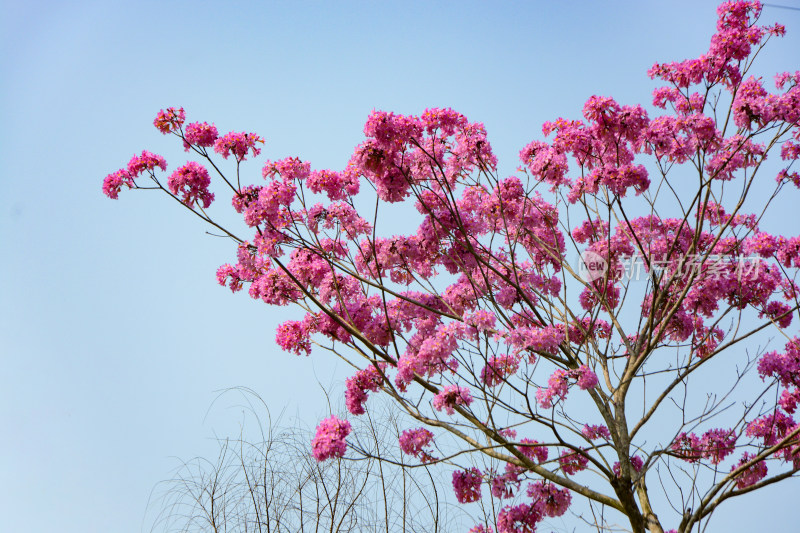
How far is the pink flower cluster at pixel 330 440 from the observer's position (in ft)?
17.1

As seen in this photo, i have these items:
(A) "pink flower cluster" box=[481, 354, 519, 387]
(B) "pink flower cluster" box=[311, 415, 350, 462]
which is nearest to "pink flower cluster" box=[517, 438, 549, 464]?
(A) "pink flower cluster" box=[481, 354, 519, 387]

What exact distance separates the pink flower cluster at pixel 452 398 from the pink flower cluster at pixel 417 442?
2.35 feet

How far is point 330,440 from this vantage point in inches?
205

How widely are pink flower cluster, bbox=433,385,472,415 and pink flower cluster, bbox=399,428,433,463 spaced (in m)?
0.72

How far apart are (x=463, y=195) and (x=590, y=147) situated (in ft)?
3.74

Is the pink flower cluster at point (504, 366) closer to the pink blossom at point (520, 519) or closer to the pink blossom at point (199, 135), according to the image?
the pink blossom at point (520, 519)

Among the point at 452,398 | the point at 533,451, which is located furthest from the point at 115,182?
the point at 533,451

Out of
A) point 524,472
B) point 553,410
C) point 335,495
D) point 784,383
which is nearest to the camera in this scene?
point 553,410

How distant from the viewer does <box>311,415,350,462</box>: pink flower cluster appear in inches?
205

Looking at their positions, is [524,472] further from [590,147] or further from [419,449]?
[590,147]

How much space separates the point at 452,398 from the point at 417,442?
2.75 feet

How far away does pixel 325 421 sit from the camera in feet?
17.5

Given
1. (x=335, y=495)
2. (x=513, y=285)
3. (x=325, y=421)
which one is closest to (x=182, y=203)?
(x=325, y=421)

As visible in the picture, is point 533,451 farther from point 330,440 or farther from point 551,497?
point 330,440
